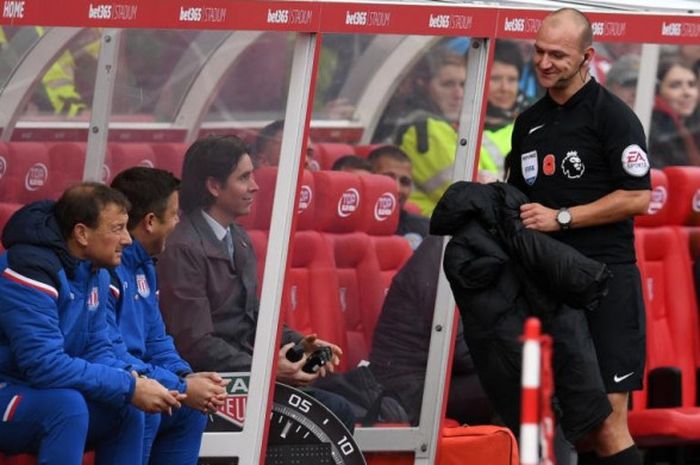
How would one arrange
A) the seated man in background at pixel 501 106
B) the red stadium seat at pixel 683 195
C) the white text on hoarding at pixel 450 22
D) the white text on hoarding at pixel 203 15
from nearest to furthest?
the white text on hoarding at pixel 203 15 → the white text on hoarding at pixel 450 22 → the seated man in background at pixel 501 106 → the red stadium seat at pixel 683 195

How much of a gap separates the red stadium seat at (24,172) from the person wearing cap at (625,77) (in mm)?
4105

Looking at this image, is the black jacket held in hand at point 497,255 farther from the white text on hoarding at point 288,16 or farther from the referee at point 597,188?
the white text on hoarding at point 288,16

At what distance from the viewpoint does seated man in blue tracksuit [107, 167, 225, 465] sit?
773 cm

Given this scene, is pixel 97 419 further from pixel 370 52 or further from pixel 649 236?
pixel 649 236

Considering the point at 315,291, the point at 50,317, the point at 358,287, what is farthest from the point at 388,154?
the point at 50,317

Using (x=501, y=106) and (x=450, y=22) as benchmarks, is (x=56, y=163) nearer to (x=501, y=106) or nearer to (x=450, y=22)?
(x=450, y=22)

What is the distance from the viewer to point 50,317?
7.20 meters

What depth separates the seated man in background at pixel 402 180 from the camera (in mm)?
9125

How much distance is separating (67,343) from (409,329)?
78.7 inches

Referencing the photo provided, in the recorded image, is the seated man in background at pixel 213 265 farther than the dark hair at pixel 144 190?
Yes

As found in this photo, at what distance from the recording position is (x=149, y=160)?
8203 millimetres

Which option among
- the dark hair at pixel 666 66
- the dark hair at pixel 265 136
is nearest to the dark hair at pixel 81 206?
the dark hair at pixel 265 136

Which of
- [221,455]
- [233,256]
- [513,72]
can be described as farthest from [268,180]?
[513,72]

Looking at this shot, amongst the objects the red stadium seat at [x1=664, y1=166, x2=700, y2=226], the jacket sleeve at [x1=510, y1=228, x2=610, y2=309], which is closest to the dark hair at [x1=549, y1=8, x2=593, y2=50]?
the jacket sleeve at [x1=510, y1=228, x2=610, y2=309]
